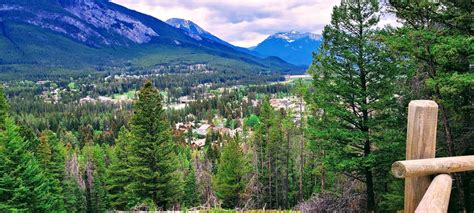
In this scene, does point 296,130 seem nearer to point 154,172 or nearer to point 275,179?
point 275,179

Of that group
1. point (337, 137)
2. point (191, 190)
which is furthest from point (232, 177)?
point (337, 137)

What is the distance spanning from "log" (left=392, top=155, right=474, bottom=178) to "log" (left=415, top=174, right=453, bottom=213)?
0.21 feet

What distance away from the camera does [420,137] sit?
8.83 ft

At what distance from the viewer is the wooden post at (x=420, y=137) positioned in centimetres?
267

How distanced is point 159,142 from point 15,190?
732 cm

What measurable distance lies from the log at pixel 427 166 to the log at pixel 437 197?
0.21 feet

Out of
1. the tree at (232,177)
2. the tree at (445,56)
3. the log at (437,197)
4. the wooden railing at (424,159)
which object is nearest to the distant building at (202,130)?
the tree at (232,177)

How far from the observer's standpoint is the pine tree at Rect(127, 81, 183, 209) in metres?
19.8

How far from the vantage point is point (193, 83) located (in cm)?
19312

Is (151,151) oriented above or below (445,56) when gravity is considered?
below

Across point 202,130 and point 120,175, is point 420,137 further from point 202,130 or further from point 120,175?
point 202,130

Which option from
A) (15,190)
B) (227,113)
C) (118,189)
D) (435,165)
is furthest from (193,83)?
(435,165)

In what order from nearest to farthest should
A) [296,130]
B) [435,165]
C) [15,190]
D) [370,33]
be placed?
1. [435,165]
2. [370,33]
3. [15,190]
4. [296,130]

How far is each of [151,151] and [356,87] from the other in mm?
11711
